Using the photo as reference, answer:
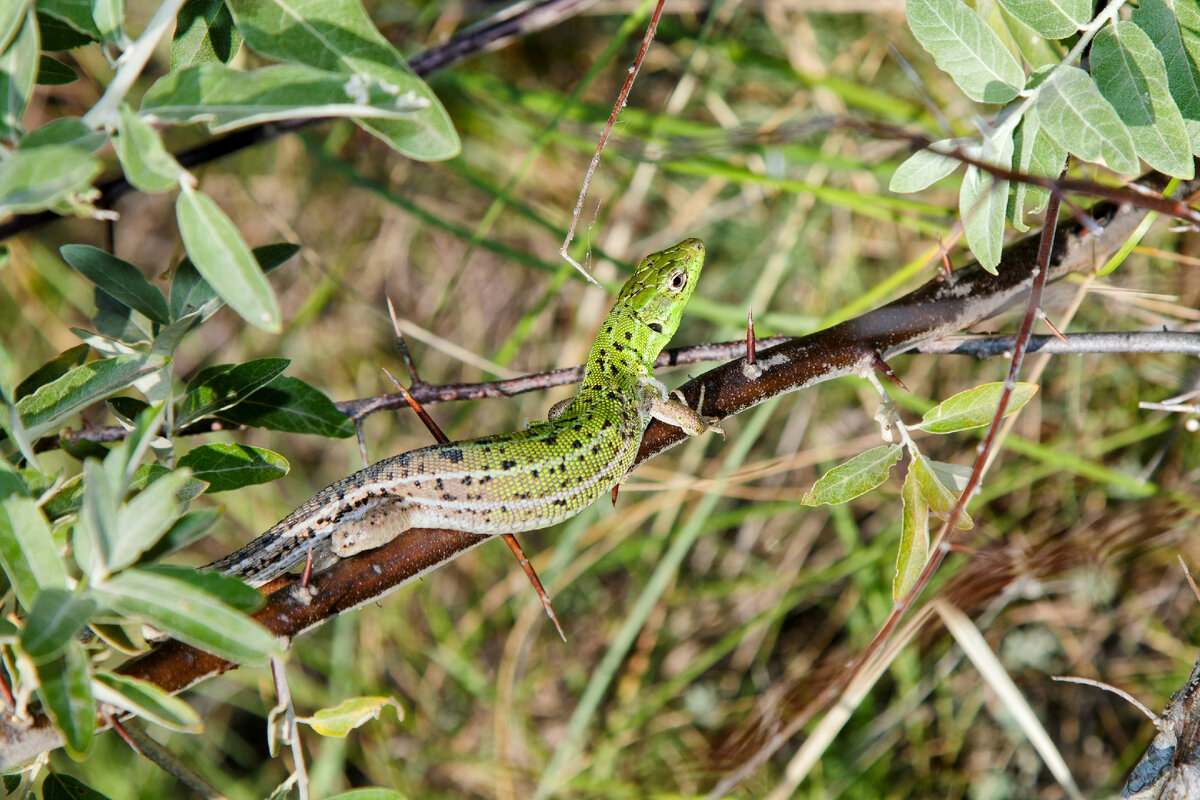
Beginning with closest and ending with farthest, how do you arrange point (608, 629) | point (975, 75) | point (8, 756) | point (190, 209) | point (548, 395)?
point (190, 209) < point (8, 756) < point (975, 75) < point (608, 629) < point (548, 395)

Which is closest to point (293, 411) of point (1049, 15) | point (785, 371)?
point (785, 371)

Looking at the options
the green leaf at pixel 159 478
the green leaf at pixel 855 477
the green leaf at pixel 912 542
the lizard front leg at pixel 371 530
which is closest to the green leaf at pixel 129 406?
the green leaf at pixel 159 478

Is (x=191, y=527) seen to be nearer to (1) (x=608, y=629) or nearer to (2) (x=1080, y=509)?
(1) (x=608, y=629)

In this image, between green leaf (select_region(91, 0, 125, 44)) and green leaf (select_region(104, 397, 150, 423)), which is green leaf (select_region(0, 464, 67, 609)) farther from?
green leaf (select_region(91, 0, 125, 44))

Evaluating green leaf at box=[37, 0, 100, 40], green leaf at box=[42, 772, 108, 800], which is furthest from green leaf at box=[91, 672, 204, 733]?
green leaf at box=[37, 0, 100, 40]

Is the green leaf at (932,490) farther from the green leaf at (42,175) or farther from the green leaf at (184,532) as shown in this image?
the green leaf at (42,175)

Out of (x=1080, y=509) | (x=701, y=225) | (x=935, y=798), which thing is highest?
(x=701, y=225)

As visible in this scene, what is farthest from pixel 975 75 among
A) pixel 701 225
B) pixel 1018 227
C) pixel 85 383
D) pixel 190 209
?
pixel 701 225
